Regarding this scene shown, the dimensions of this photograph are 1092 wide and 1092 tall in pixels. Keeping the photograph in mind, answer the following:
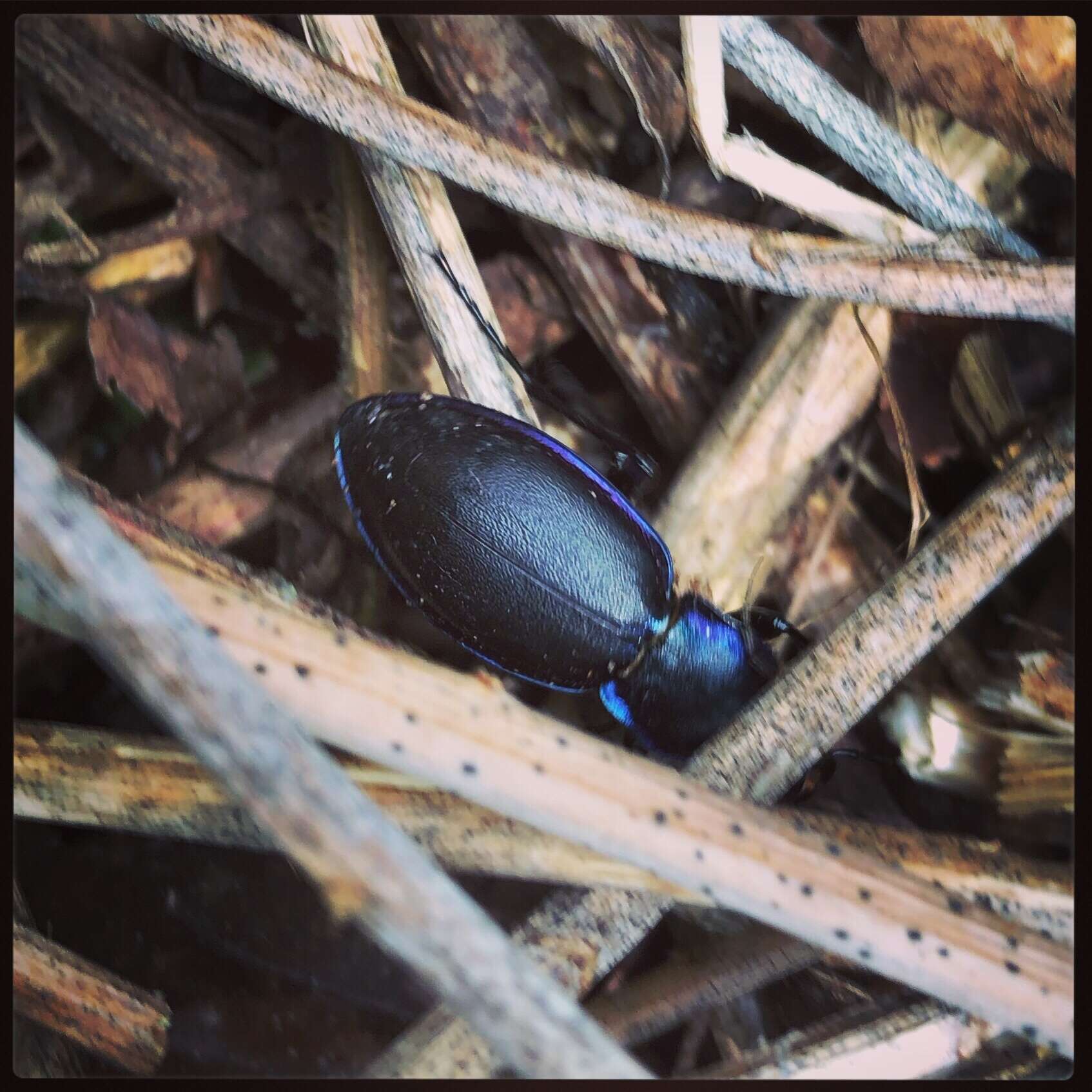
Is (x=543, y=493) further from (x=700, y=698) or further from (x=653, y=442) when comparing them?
(x=700, y=698)

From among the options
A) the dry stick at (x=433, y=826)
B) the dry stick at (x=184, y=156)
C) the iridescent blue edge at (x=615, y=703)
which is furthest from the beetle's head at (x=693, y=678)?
the dry stick at (x=184, y=156)

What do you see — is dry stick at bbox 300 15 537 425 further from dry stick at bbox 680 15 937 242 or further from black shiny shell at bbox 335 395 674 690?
dry stick at bbox 680 15 937 242

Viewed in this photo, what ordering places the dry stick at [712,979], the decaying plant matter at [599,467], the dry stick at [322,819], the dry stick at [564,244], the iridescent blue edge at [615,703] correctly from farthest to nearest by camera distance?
the iridescent blue edge at [615,703] → the dry stick at [564,244] → the dry stick at [712,979] → the decaying plant matter at [599,467] → the dry stick at [322,819]

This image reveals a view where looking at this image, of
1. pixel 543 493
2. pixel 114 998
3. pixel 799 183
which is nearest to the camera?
pixel 114 998

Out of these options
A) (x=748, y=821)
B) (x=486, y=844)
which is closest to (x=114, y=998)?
(x=486, y=844)

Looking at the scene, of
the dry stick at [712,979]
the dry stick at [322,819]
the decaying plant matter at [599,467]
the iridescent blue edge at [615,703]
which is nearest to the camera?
the dry stick at [322,819]

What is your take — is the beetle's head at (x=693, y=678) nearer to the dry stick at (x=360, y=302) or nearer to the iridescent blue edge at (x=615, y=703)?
the iridescent blue edge at (x=615, y=703)
